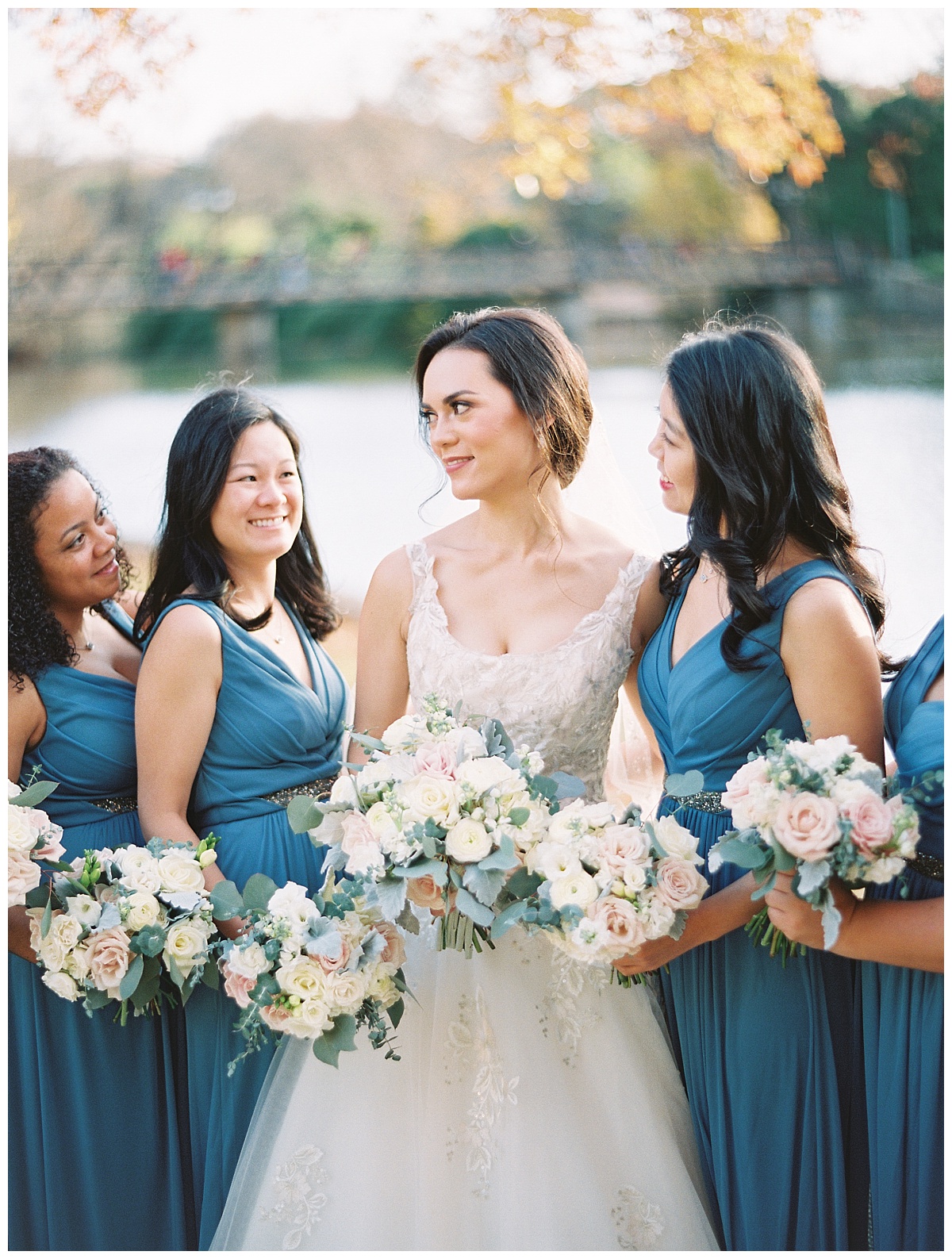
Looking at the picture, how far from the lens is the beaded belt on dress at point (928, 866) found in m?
2.26

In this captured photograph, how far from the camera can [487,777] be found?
2.22 meters

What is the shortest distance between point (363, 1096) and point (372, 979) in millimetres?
396

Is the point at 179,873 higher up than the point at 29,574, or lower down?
lower down

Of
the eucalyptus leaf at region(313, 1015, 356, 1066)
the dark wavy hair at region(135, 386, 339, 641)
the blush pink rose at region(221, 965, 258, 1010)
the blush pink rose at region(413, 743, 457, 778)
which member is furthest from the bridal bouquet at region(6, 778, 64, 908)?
the blush pink rose at region(413, 743, 457, 778)

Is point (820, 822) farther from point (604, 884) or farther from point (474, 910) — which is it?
point (474, 910)

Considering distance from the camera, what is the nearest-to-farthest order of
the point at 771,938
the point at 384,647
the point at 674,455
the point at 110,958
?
the point at 110,958 < the point at 771,938 < the point at 674,455 < the point at 384,647

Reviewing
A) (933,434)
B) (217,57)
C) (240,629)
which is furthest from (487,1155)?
(217,57)

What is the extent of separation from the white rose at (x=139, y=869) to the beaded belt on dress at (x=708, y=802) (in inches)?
45.4

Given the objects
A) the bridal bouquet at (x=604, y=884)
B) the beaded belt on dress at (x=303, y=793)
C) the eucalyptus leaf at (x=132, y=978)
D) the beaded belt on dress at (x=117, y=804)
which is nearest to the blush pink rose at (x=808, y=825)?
the bridal bouquet at (x=604, y=884)

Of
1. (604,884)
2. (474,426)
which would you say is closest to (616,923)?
(604,884)

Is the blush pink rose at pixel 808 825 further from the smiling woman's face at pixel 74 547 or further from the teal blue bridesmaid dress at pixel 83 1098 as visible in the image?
the smiling woman's face at pixel 74 547

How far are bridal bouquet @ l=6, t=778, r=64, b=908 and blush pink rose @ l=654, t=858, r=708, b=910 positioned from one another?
52.9 inches

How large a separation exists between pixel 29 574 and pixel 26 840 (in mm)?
728

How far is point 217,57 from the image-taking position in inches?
406
